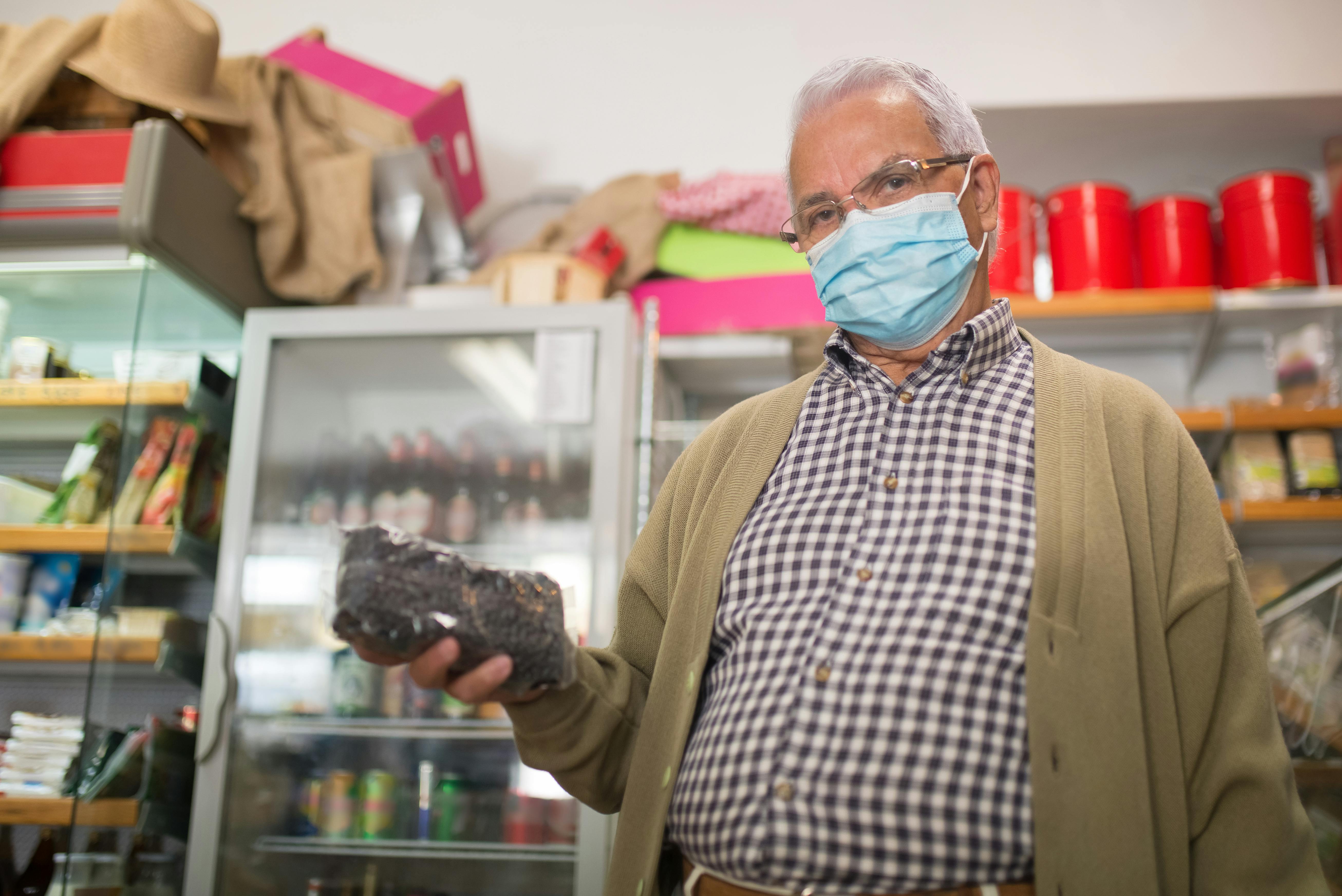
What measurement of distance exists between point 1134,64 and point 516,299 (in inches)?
78.3

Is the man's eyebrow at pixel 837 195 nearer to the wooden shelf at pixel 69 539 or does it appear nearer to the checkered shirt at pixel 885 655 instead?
the checkered shirt at pixel 885 655

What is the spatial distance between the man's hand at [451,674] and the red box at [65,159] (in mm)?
1898

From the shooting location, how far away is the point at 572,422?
8.42 feet

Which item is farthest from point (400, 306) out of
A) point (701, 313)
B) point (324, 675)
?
point (324, 675)

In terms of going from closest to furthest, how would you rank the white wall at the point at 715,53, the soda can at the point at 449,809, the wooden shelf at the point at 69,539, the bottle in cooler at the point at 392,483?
the wooden shelf at the point at 69,539 → the soda can at the point at 449,809 → the bottle in cooler at the point at 392,483 → the white wall at the point at 715,53

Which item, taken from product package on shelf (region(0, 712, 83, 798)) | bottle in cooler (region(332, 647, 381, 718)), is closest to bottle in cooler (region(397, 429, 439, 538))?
→ bottle in cooler (region(332, 647, 381, 718))

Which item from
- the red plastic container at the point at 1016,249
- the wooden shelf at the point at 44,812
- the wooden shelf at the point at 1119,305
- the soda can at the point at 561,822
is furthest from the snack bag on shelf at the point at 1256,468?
the wooden shelf at the point at 44,812

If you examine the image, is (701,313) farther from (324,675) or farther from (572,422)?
(324,675)

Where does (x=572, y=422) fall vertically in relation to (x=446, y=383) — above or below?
below

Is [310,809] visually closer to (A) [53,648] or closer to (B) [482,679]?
(A) [53,648]

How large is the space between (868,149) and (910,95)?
98 mm

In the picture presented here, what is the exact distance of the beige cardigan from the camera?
97 centimetres

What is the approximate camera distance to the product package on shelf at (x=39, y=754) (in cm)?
225

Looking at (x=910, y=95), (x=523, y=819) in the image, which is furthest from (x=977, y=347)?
(x=523, y=819)
